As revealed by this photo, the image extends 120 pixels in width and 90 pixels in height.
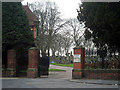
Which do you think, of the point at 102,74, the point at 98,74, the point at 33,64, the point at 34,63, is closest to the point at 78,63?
the point at 98,74

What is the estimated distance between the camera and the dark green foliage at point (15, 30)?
75.0ft

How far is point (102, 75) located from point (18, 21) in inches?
422

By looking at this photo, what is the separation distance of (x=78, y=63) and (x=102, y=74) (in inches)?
97.7

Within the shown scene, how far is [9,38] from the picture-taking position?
22844 mm

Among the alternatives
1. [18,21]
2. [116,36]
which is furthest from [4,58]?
[116,36]

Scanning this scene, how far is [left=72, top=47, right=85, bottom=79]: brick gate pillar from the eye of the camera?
68.7ft

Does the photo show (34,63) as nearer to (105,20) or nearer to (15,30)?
(15,30)

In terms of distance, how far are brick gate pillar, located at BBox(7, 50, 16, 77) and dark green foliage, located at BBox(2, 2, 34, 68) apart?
0.66 m

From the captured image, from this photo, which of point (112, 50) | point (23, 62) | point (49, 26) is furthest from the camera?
→ point (49, 26)

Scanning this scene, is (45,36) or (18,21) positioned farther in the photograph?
(45,36)

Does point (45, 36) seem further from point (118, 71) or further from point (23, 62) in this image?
point (118, 71)

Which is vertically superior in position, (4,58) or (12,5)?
(12,5)

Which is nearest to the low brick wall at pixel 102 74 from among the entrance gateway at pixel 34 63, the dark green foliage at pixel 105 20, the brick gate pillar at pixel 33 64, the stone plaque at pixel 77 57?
the entrance gateway at pixel 34 63

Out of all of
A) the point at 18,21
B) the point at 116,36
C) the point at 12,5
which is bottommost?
the point at 116,36
